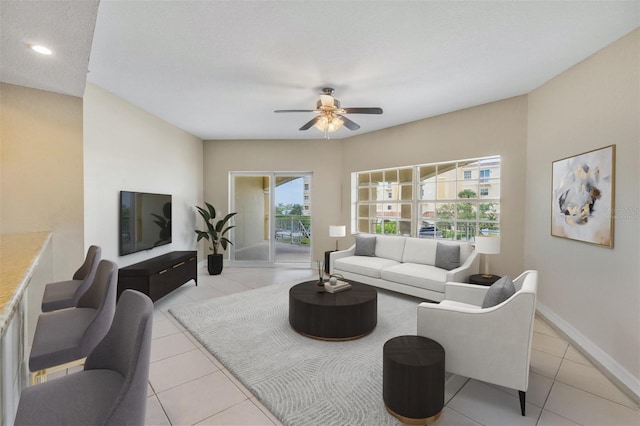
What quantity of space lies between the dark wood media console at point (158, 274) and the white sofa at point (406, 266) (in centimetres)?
247

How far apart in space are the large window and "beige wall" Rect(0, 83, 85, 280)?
15.2ft

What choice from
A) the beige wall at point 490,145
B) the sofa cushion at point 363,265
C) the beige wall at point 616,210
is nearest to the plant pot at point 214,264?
the sofa cushion at point 363,265

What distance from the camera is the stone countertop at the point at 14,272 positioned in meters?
0.89

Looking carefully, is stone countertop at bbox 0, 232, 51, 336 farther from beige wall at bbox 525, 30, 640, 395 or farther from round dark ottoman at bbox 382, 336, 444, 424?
beige wall at bbox 525, 30, 640, 395

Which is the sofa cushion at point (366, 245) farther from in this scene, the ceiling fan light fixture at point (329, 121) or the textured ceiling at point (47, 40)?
the textured ceiling at point (47, 40)

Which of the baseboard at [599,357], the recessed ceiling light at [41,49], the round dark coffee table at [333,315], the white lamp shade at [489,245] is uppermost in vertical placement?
the recessed ceiling light at [41,49]

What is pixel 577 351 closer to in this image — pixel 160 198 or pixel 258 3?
pixel 258 3

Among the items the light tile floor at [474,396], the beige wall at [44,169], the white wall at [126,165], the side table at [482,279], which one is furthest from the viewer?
the side table at [482,279]

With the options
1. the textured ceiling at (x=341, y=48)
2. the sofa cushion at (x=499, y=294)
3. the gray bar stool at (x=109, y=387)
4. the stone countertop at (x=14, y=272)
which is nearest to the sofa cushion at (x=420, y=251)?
the textured ceiling at (x=341, y=48)

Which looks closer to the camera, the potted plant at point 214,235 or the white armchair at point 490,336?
the white armchair at point 490,336

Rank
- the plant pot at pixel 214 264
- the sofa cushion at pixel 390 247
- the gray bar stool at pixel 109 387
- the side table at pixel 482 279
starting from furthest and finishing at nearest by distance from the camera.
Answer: the plant pot at pixel 214 264, the sofa cushion at pixel 390 247, the side table at pixel 482 279, the gray bar stool at pixel 109 387

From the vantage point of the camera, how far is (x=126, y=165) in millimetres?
4137

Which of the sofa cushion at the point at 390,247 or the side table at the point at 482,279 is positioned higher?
the sofa cushion at the point at 390,247

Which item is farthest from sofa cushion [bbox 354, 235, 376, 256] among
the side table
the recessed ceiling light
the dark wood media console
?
the recessed ceiling light
